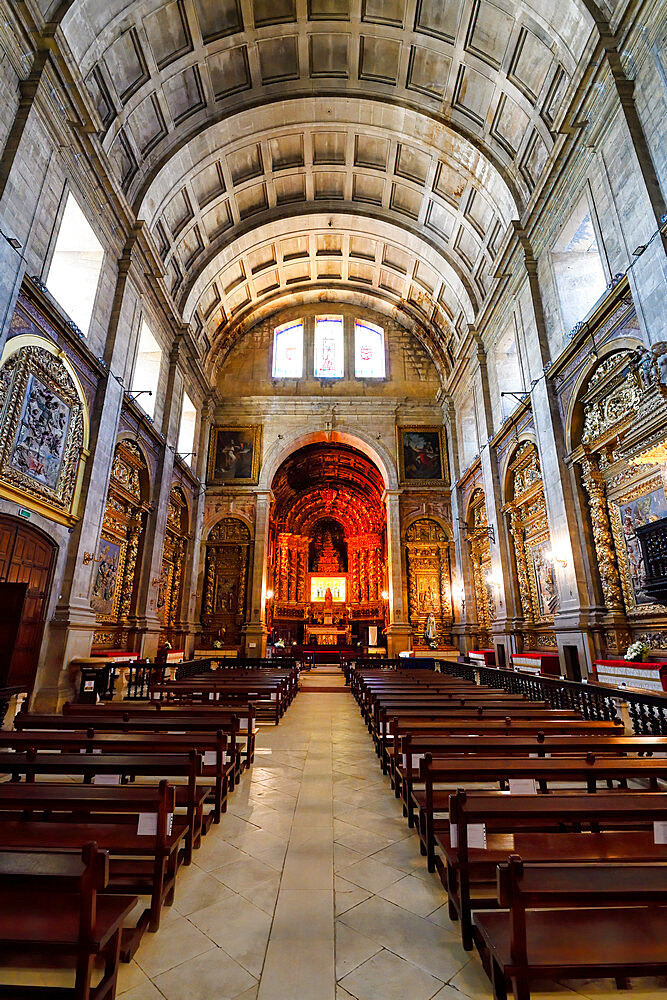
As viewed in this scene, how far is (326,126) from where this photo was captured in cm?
1564

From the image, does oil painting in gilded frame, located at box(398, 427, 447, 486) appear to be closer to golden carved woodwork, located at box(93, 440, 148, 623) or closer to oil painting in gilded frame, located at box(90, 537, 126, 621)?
golden carved woodwork, located at box(93, 440, 148, 623)

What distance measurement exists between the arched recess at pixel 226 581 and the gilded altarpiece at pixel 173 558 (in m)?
1.86

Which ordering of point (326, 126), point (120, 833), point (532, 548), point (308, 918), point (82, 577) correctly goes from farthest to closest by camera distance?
1. point (326, 126)
2. point (532, 548)
3. point (82, 577)
4. point (120, 833)
5. point (308, 918)

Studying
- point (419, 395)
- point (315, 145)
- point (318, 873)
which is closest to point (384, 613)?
point (419, 395)

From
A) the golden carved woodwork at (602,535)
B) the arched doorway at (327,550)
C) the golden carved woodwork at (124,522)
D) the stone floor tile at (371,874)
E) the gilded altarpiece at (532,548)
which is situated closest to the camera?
the stone floor tile at (371,874)

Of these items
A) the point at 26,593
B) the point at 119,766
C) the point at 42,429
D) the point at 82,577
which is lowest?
the point at 119,766

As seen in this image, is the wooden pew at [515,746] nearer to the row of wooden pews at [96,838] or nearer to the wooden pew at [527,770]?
the wooden pew at [527,770]

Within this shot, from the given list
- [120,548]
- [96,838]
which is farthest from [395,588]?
[96,838]

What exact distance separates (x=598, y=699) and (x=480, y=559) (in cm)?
1108

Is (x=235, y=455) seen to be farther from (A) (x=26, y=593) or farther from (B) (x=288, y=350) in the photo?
(A) (x=26, y=593)

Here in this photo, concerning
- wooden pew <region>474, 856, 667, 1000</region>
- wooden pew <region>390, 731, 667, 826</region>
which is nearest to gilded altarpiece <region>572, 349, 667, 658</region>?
wooden pew <region>390, 731, 667, 826</region>

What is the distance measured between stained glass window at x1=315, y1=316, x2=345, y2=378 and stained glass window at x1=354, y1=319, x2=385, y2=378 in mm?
708

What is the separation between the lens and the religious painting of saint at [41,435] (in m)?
8.31

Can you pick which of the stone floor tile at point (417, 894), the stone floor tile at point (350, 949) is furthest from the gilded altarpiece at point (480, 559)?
the stone floor tile at point (350, 949)
